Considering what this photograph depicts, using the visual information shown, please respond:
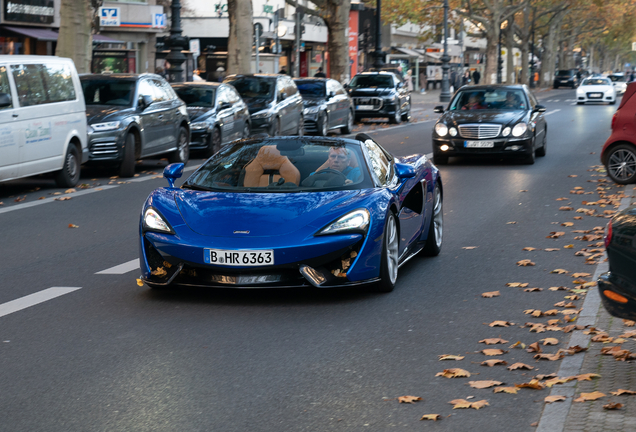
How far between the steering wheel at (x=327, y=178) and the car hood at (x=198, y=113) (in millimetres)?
12965

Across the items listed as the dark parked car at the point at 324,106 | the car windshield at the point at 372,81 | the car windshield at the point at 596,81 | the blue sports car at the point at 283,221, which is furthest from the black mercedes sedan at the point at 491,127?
the car windshield at the point at 596,81

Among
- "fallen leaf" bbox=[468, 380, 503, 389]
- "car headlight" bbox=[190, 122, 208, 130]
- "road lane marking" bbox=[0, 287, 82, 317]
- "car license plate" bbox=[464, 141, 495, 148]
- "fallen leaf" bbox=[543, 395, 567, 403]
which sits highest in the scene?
"car headlight" bbox=[190, 122, 208, 130]

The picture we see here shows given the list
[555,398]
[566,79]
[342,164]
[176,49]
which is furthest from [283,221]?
[566,79]

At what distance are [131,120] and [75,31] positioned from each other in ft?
18.5

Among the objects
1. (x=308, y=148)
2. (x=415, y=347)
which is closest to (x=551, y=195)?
(x=308, y=148)

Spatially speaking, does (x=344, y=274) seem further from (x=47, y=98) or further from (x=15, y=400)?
(x=47, y=98)

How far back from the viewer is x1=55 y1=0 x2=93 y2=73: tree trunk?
21.8 m

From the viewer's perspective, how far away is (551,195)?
1432cm

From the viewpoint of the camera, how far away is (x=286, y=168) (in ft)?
26.3

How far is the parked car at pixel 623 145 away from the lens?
49.4ft

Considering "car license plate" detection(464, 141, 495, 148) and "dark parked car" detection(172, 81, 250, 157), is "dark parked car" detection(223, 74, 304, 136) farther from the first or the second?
"car license plate" detection(464, 141, 495, 148)

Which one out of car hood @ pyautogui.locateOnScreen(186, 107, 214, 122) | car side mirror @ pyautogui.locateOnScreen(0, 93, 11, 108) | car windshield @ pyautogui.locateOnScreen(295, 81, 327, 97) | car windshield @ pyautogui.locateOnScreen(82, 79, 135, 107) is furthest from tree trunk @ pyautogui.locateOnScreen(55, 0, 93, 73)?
car side mirror @ pyautogui.locateOnScreen(0, 93, 11, 108)

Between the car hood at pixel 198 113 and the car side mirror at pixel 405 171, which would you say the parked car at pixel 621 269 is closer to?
the car side mirror at pixel 405 171

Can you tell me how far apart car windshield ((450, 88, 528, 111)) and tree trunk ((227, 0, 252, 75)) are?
13.4 metres
